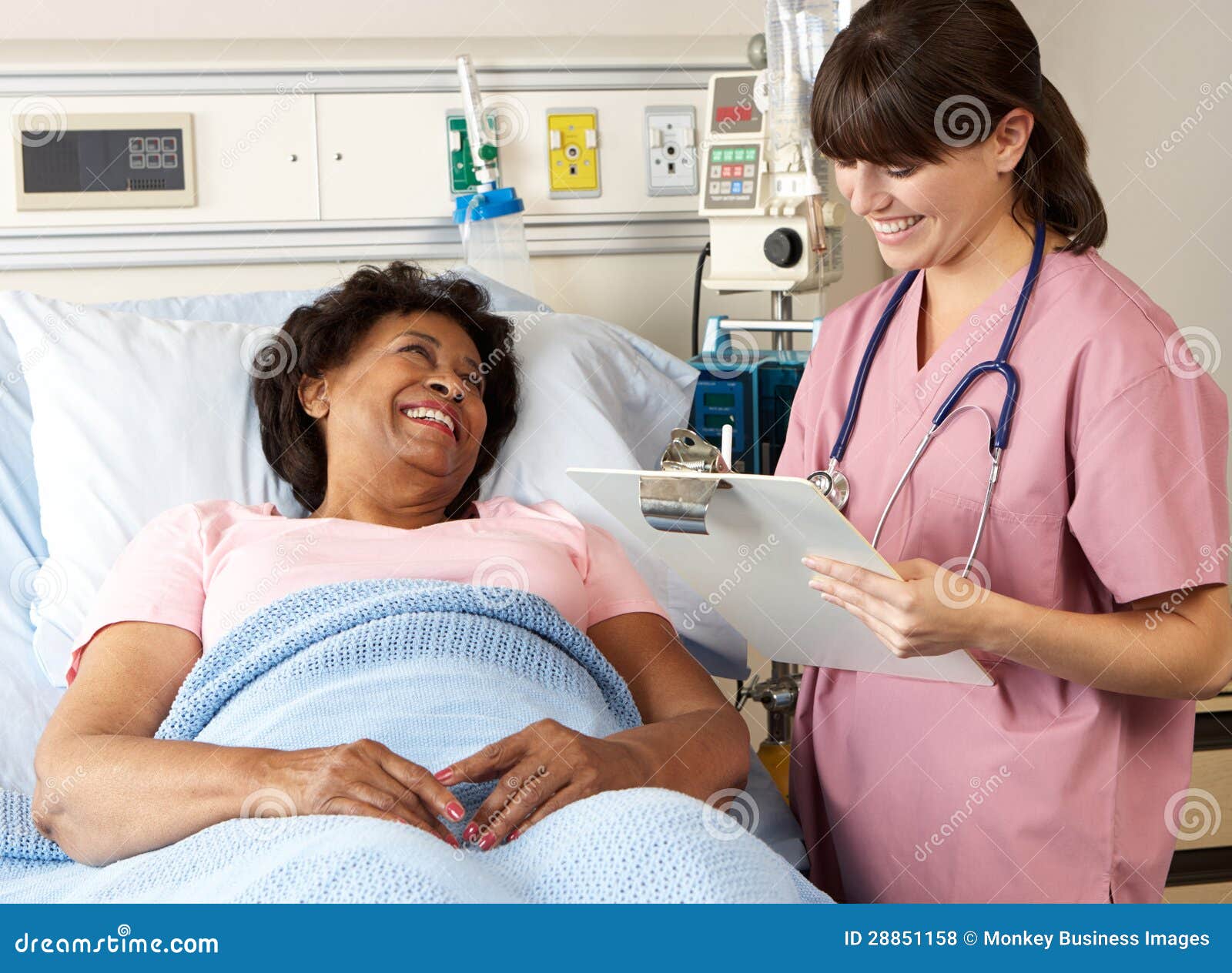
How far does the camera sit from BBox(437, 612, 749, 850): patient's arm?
111cm

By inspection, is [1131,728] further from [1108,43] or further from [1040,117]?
[1108,43]

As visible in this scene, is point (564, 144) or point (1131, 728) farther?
point (564, 144)

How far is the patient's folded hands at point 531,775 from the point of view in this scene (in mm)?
1090

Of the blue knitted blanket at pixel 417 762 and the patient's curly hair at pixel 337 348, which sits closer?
the blue knitted blanket at pixel 417 762

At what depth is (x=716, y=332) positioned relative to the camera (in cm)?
203

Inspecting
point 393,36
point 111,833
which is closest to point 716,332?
point 393,36

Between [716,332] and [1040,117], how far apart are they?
862mm

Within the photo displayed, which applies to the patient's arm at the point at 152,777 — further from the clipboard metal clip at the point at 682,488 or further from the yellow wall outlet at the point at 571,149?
the yellow wall outlet at the point at 571,149

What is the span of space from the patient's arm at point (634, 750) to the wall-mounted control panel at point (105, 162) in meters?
1.18
